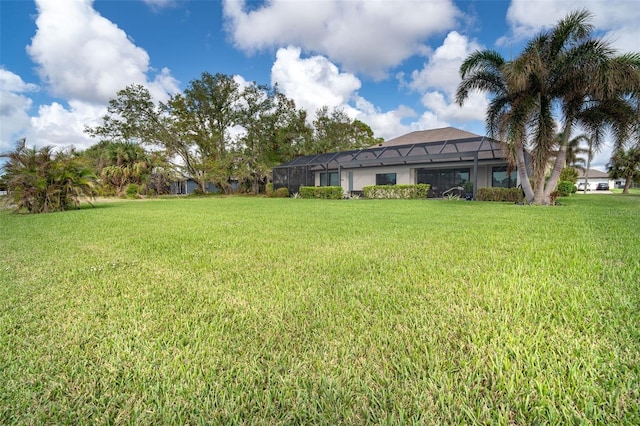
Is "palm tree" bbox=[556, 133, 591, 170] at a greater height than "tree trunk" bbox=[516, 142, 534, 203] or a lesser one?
greater

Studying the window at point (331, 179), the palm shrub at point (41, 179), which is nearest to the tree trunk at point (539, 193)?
the window at point (331, 179)

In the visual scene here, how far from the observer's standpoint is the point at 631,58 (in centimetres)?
1052

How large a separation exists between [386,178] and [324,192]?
618 cm

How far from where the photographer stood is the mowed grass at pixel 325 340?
1260mm

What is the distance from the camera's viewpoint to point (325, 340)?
5.80 feet

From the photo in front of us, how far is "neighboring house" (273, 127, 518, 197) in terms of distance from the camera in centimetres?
1858

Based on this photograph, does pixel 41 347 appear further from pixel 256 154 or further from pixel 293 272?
pixel 256 154

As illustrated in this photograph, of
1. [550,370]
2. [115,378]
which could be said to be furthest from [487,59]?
[115,378]

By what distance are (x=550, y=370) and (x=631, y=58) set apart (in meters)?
15.1

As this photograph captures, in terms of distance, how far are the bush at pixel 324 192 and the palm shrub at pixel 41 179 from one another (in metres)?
13.4

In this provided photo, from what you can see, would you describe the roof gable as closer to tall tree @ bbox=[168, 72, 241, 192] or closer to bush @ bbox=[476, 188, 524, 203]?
bush @ bbox=[476, 188, 524, 203]

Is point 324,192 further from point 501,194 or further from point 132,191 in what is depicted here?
point 132,191

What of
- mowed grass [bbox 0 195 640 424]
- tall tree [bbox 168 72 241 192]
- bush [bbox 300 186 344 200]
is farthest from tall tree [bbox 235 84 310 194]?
mowed grass [bbox 0 195 640 424]

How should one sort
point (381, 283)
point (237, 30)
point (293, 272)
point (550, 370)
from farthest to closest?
point (237, 30), point (293, 272), point (381, 283), point (550, 370)
